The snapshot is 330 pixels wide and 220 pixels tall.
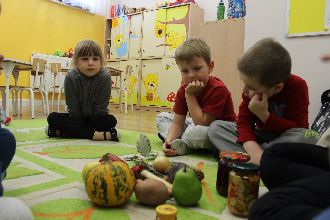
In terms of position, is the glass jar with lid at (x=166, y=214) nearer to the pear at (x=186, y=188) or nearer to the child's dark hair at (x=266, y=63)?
the pear at (x=186, y=188)

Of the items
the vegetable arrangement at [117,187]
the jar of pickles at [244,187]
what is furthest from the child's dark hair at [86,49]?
the jar of pickles at [244,187]

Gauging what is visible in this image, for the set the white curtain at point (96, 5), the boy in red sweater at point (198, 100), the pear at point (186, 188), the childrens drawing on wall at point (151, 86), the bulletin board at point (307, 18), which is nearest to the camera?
the pear at point (186, 188)

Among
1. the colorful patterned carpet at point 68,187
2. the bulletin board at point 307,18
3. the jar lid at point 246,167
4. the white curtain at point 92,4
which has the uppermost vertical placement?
the white curtain at point 92,4

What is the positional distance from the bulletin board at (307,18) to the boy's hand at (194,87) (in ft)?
3.33

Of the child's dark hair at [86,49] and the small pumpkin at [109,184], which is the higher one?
the child's dark hair at [86,49]

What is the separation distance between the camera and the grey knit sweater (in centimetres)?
159

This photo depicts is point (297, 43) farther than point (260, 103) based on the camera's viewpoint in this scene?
Yes

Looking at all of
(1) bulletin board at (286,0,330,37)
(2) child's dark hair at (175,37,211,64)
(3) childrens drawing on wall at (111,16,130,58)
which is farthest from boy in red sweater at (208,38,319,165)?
(3) childrens drawing on wall at (111,16,130,58)

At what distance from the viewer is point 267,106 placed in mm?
882

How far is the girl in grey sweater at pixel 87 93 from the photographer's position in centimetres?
157

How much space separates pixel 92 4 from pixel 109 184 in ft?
16.0

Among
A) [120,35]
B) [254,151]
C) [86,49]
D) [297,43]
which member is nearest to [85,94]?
[86,49]

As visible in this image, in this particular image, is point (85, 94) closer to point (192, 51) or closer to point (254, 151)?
point (192, 51)

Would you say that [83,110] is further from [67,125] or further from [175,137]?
[175,137]
